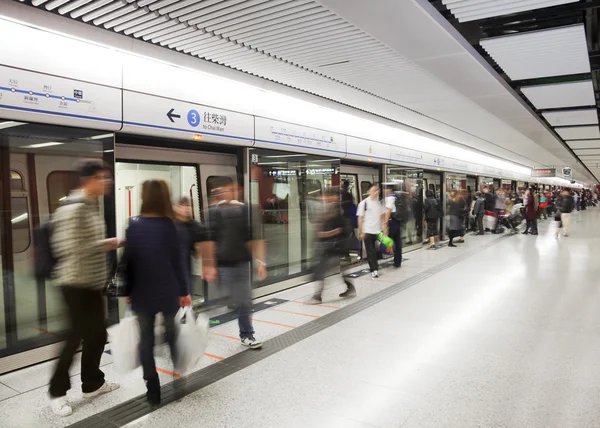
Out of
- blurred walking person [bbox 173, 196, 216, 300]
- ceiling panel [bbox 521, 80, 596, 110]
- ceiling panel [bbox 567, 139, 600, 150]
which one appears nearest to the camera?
blurred walking person [bbox 173, 196, 216, 300]

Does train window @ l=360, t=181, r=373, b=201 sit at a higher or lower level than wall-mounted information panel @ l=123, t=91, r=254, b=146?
lower

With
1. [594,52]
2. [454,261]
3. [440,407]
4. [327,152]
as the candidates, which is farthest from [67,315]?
[454,261]

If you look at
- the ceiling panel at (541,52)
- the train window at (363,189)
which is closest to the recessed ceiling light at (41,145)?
the ceiling panel at (541,52)

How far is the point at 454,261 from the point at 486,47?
5081 mm

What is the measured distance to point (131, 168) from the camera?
496cm

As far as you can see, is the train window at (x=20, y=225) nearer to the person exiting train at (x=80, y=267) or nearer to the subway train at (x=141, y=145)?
the subway train at (x=141, y=145)

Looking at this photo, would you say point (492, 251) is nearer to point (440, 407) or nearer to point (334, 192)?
point (334, 192)

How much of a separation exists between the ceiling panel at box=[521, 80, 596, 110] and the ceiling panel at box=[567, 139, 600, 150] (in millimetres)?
6073

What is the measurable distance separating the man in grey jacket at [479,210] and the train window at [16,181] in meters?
12.3

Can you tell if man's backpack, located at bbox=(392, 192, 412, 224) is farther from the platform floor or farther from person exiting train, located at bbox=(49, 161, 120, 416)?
person exiting train, located at bbox=(49, 161, 120, 416)

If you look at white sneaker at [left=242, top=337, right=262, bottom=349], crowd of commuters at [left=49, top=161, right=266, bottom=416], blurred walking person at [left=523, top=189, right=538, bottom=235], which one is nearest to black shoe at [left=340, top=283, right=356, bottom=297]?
white sneaker at [left=242, top=337, right=262, bottom=349]

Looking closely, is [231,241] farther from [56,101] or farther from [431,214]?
[431,214]

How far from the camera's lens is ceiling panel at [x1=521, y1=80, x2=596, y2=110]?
5.91 m

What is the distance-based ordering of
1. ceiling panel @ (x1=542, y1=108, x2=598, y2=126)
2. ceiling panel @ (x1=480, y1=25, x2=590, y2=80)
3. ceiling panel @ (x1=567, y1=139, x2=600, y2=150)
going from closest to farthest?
ceiling panel @ (x1=480, y1=25, x2=590, y2=80), ceiling panel @ (x1=542, y1=108, x2=598, y2=126), ceiling panel @ (x1=567, y1=139, x2=600, y2=150)
